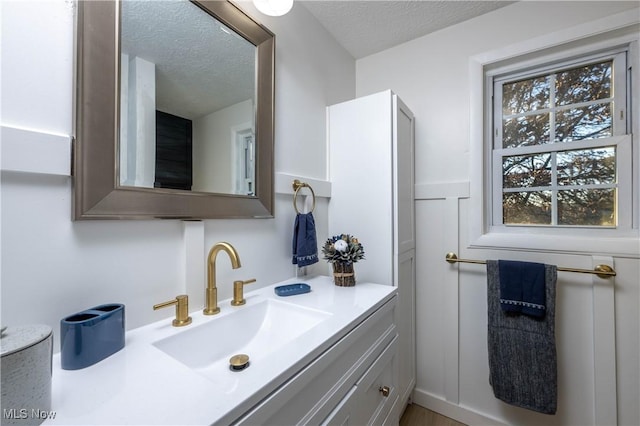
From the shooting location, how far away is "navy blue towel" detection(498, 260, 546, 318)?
1224mm

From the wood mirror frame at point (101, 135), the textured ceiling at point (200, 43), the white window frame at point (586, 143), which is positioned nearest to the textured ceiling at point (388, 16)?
the textured ceiling at point (200, 43)

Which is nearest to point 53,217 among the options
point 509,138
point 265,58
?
point 265,58

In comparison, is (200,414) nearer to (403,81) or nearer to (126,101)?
(126,101)

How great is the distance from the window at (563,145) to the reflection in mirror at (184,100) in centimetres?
138

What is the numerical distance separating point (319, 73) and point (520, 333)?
5.45ft

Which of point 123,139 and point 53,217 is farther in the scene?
point 123,139

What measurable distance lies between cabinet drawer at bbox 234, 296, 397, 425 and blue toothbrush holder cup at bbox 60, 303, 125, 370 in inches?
14.5

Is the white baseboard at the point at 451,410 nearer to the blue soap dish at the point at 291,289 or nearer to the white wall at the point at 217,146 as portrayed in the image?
the blue soap dish at the point at 291,289

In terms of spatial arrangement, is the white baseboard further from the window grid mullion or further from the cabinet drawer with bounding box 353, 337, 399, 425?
→ the window grid mullion

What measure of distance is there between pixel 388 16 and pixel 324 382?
67.3 inches

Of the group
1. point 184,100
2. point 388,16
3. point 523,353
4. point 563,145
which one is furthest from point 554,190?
point 184,100

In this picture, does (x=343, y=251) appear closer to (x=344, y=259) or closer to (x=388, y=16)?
(x=344, y=259)

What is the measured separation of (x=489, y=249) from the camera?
55.6 inches

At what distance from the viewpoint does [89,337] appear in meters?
0.56
